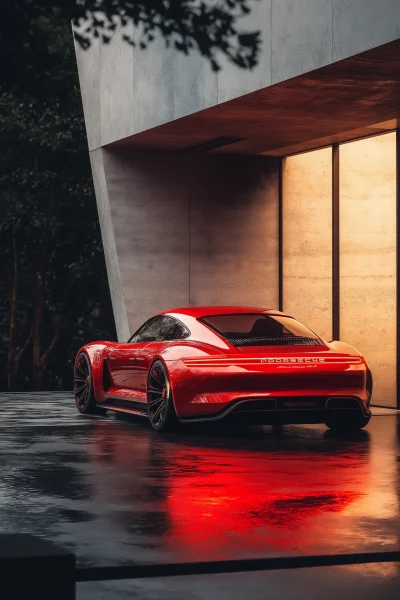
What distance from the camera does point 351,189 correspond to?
736 inches

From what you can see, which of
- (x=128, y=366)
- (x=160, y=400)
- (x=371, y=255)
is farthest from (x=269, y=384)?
(x=371, y=255)

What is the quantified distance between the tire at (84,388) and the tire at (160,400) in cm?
206

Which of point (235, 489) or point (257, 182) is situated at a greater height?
point (257, 182)

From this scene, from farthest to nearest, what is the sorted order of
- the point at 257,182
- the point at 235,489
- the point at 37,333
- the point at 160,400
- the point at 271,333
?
the point at 37,333, the point at 257,182, the point at 271,333, the point at 160,400, the point at 235,489

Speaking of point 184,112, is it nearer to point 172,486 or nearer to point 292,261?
point 292,261

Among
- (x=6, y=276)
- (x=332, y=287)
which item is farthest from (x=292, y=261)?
(x=6, y=276)

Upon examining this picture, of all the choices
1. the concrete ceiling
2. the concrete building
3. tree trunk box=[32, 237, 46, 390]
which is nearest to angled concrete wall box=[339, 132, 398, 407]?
the concrete building

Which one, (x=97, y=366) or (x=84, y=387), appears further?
(x=84, y=387)

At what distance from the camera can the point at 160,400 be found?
43.1 ft

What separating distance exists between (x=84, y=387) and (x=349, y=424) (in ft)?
12.0

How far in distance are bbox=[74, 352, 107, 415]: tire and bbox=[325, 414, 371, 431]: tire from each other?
312 centimetres

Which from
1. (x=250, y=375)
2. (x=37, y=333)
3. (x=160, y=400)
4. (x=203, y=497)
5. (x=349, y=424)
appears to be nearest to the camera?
(x=203, y=497)

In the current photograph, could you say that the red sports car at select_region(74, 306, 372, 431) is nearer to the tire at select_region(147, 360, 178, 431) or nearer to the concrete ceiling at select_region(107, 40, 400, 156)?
the tire at select_region(147, 360, 178, 431)

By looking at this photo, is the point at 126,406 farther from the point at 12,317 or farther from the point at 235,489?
the point at 12,317
